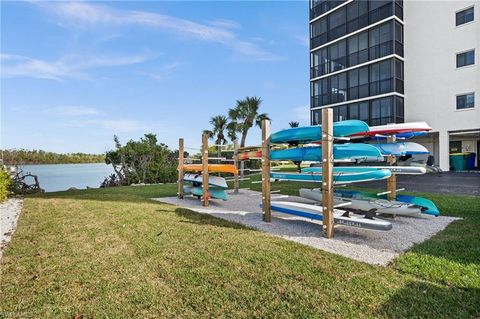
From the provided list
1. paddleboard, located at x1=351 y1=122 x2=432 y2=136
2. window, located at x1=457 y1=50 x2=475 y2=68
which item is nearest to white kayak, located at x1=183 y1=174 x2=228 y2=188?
paddleboard, located at x1=351 y1=122 x2=432 y2=136

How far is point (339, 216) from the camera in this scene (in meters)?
4.62

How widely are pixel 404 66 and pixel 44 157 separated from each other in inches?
1195

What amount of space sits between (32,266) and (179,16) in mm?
10604

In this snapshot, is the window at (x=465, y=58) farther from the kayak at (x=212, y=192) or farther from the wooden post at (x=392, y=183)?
the kayak at (x=212, y=192)

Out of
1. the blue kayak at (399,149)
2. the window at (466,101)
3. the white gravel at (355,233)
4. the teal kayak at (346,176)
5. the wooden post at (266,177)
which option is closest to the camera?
the white gravel at (355,233)

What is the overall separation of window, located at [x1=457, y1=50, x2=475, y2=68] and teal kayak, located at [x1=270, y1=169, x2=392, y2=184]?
18514 mm

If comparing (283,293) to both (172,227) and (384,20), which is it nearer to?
(172,227)

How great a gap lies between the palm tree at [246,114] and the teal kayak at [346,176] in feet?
76.1

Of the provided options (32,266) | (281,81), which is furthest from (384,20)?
(32,266)

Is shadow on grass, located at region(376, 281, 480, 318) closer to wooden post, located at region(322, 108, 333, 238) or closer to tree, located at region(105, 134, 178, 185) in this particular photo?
wooden post, located at region(322, 108, 333, 238)

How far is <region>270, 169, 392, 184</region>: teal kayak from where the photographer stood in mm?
4985

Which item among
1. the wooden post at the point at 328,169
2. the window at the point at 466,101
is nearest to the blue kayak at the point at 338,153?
the wooden post at the point at 328,169

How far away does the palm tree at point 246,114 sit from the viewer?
28.9 metres

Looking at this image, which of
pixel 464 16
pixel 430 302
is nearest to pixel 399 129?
pixel 430 302
